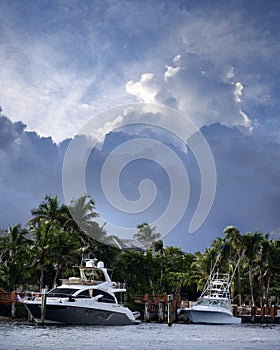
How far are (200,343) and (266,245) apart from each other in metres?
60.6

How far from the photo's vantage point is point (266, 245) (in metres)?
97.8

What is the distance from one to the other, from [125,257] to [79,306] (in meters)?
30.1

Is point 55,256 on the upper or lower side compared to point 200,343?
upper

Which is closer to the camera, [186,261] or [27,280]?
[27,280]

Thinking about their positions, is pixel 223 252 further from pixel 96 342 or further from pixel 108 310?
pixel 96 342

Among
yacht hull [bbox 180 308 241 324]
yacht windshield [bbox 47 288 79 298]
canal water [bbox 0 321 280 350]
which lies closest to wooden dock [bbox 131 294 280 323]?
yacht hull [bbox 180 308 241 324]

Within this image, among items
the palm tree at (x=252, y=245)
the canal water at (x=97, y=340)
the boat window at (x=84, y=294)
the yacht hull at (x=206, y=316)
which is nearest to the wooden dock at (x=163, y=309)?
the yacht hull at (x=206, y=316)

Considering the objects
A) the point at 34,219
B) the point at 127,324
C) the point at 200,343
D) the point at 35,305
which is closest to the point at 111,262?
the point at 34,219

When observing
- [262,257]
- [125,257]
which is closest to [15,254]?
[125,257]

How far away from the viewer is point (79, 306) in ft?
158

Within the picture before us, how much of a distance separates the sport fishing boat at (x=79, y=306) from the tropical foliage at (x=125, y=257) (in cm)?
1233

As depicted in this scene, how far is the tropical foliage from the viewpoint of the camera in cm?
6291

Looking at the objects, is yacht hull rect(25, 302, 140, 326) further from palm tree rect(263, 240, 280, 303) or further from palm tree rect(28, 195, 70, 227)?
palm tree rect(263, 240, 280, 303)

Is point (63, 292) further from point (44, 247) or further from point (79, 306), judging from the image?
point (44, 247)
